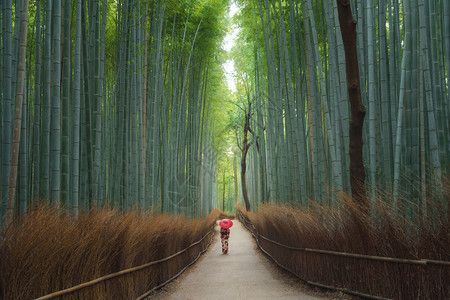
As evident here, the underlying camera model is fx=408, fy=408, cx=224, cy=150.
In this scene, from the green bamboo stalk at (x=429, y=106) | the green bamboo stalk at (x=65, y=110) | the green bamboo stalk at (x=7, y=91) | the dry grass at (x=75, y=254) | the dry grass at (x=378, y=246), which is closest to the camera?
the dry grass at (x=75, y=254)

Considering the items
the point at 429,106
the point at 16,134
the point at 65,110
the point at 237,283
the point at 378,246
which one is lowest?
the point at 237,283

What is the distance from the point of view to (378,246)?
3.27 meters

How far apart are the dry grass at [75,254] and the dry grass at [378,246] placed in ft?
5.88

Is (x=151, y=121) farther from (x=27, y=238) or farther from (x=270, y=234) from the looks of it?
(x=27, y=238)

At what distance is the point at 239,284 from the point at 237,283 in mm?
90

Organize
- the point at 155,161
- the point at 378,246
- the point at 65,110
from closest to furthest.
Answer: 1. the point at 378,246
2. the point at 65,110
3. the point at 155,161

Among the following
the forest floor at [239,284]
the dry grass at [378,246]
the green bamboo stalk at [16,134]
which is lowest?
the forest floor at [239,284]

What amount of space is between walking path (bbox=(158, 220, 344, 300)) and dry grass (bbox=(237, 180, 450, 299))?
1.01ft

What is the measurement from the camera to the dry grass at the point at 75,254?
2.03 m

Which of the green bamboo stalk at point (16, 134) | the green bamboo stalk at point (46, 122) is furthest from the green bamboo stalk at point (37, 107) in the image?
the green bamboo stalk at point (16, 134)

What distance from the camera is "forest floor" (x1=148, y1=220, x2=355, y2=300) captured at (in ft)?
13.6

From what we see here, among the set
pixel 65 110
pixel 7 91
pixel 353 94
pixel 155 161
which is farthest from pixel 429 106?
pixel 155 161

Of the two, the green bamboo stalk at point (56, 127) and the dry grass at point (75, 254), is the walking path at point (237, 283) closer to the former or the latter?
the dry grass at point (75, 254)

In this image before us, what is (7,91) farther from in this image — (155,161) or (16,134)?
(155,161)
